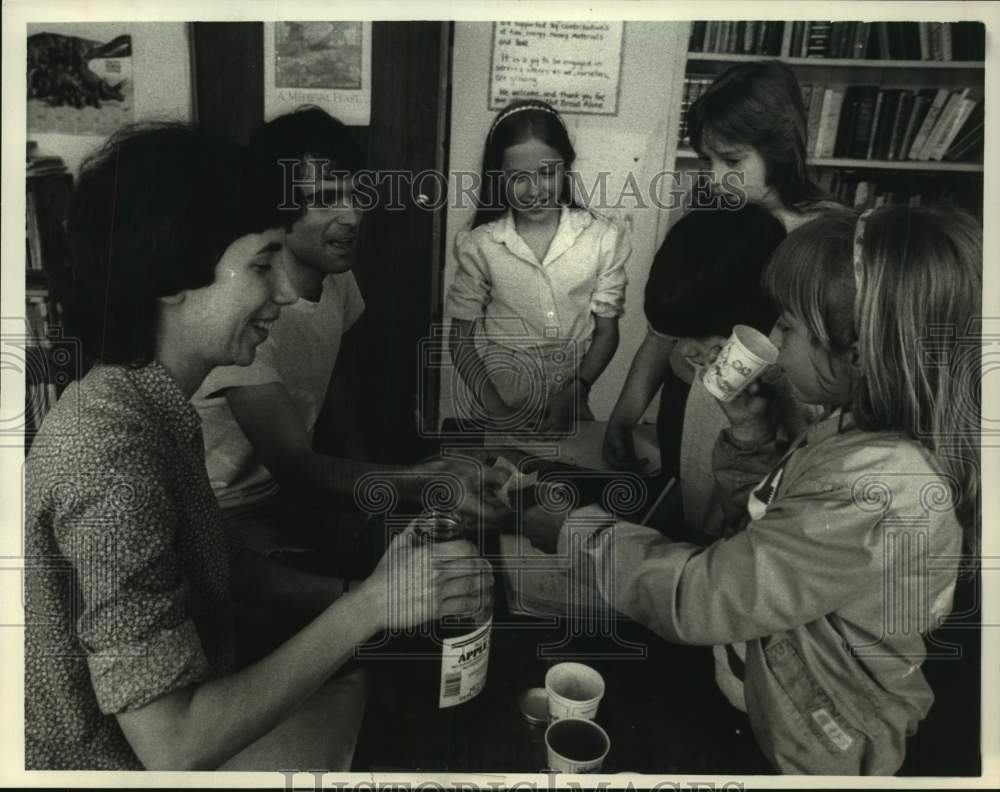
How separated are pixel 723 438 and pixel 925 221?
367 mm

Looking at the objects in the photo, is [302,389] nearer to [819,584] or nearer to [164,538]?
[164,538]

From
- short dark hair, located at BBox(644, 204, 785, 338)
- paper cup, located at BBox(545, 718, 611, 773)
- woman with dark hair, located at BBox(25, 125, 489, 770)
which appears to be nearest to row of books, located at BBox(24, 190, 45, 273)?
woman with dark hair, located at BBox(25, 125, 489, 770)

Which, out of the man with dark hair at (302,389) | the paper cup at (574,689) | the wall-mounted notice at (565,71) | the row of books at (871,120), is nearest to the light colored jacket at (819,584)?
the paper cup at (574,689)

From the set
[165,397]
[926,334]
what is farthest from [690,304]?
[165,397]

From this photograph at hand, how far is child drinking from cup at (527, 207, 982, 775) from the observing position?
3.42 ft

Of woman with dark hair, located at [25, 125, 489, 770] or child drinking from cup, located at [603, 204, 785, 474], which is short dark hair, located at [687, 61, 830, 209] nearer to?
child drinking from cup, located at [603, 204, 785, 474]

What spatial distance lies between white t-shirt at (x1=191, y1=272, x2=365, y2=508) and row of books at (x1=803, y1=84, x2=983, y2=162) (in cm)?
63

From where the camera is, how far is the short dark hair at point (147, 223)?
3.27ft

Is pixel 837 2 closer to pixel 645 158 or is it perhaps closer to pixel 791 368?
pixel 645 158

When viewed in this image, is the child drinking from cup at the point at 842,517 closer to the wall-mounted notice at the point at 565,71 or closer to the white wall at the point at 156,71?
the wall-mounted notice at the point at 565,71

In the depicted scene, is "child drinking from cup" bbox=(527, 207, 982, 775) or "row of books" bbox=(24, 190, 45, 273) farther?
"row of books" bbox=(24, 190, 45, 273)

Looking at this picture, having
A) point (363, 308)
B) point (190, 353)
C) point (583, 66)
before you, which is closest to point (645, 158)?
point (583, 66)

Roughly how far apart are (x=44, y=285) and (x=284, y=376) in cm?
36

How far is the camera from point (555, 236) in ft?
3.67
